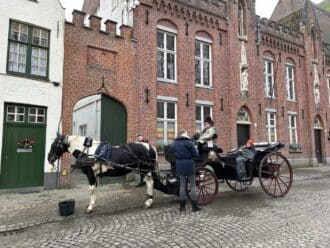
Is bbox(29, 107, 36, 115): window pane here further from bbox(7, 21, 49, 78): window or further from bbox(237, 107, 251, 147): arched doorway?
bbox(237, 107, 251, 147): arched doorway

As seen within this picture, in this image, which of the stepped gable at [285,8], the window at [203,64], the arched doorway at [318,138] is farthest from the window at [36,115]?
the stepped gable at [285,8]

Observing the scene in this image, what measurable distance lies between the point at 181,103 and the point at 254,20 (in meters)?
7.68

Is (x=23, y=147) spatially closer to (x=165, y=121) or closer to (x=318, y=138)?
(x=165, y=121)

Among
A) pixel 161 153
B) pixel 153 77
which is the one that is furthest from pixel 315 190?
pixel 153 77

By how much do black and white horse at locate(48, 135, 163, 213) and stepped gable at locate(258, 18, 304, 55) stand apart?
540 inches

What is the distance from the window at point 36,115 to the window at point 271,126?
1298 centimetres

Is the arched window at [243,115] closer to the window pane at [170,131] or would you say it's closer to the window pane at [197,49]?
the window pane at [197,49]

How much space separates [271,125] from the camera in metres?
18.5

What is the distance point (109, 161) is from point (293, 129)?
16.0 metres

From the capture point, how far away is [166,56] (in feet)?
47.7

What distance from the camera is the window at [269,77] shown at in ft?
60.9

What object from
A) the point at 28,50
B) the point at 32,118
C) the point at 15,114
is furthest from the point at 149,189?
the point at 28,50

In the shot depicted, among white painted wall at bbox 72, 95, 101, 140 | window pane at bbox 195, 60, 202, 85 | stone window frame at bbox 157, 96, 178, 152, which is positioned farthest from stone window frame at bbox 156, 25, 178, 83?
white painted wall at bbox 72, 95, 101, 140

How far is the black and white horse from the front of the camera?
→ 721 cm
